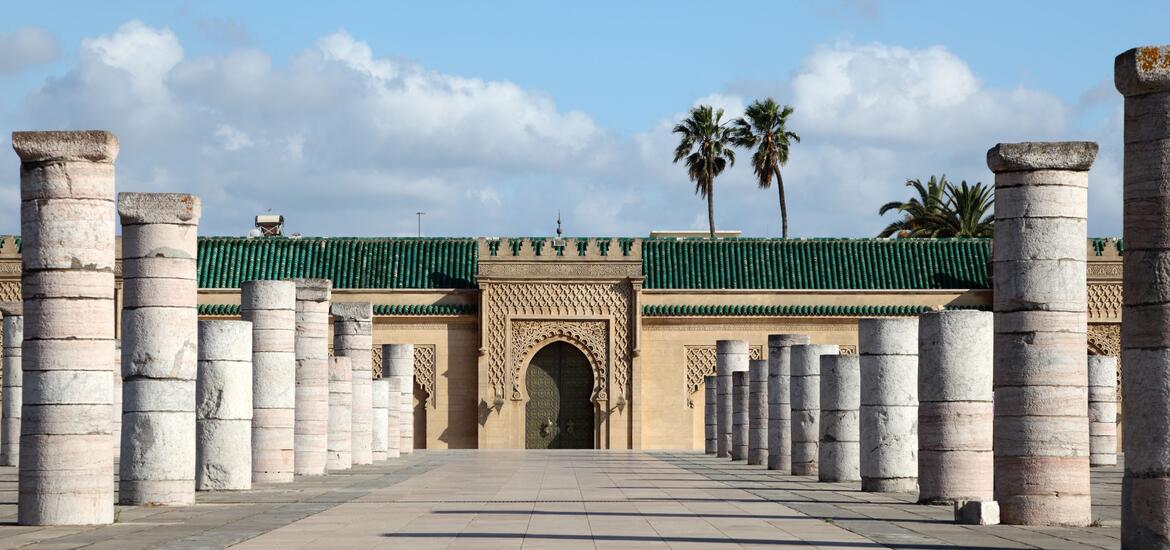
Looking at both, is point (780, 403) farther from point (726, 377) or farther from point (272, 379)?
point (272, 379)

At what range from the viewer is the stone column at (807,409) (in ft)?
72.0

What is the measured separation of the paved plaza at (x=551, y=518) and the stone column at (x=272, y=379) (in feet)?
1.52

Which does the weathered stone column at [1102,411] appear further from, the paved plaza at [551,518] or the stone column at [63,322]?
the stone column at [63,322]

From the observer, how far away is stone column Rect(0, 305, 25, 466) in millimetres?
24469

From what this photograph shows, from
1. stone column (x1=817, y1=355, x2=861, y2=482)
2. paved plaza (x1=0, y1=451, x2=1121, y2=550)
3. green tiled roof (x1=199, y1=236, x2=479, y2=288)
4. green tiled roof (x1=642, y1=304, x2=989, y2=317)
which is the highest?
green tiled roof (x1=199, y1=236, x2=479, y2=288)

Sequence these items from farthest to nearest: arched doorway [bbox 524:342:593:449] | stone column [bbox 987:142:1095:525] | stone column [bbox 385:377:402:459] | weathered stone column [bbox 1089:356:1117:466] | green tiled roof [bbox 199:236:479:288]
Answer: green tiled roof [bbox 199:236:479:288] → arched doorway [bbox 524:342:593:449] → stone column [bbox 385:377:402:459] → weathered stone column [bbox 1089:356:1117:466] → stone column [bbox 987:142:1095:525]

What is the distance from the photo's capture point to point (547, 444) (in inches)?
1379

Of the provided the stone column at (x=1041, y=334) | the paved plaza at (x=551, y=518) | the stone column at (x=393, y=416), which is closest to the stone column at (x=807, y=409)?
the paved plaza at (x=551, y=518)

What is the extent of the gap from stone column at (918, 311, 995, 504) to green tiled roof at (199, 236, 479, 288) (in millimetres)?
21781

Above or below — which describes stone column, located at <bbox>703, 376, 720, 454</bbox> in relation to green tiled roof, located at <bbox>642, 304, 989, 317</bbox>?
below

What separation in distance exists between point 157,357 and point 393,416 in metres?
15.3

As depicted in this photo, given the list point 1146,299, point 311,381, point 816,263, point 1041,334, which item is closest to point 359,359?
point 311,381

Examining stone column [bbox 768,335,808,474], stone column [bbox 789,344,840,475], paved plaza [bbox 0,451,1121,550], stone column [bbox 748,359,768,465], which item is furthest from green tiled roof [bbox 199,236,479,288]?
paved plaza [bbox 0,451,1121,550]

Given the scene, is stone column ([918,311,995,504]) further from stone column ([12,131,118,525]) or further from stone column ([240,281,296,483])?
stone column ([240,281,296,483])
